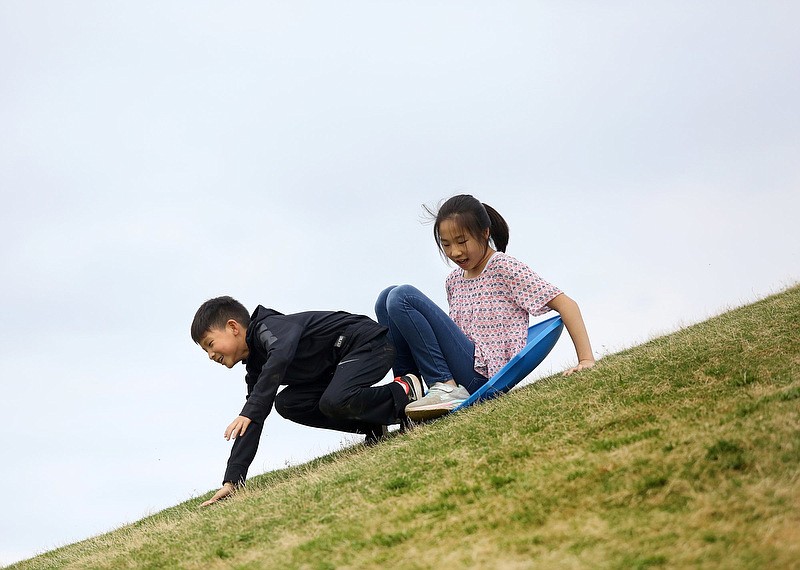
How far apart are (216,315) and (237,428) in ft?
2.57

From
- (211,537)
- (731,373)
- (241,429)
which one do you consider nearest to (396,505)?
(211,537)

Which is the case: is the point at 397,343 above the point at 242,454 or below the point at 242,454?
above

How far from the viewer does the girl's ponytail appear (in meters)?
6.12

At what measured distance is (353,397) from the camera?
5340mm

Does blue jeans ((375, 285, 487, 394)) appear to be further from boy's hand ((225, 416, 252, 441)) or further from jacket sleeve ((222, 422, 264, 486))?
boy's hand ((225, 416, 252, 441))

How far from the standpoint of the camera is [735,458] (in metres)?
3.50

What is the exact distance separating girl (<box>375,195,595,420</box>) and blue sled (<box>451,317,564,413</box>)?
117mm

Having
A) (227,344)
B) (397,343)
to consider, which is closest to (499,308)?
(397,343)

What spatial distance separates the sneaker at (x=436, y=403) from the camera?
5.47m

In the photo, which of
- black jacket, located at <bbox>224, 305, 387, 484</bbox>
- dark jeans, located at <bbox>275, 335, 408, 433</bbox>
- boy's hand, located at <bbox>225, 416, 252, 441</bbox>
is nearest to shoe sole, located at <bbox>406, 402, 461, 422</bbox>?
dark jeans, located at <bbox>275, 335, 408, 433</bbox>

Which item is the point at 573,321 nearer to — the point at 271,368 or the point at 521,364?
the point at 521,364

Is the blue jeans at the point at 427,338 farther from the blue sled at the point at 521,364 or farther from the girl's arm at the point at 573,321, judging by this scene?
the girl's arm at the point at 573,321

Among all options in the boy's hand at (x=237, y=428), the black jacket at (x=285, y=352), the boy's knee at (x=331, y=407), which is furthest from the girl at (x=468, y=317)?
the boy's hand at (x=237, y=428)

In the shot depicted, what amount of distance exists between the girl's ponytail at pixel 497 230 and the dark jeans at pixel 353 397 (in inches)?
44.5
